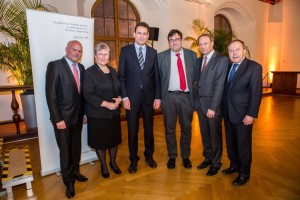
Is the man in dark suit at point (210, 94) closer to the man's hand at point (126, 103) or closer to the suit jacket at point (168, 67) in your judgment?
the suit jacket at point (168, 67)

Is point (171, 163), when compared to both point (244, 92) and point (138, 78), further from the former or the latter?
point (244, 92)

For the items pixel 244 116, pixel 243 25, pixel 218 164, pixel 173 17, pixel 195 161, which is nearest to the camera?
pixel 244 116

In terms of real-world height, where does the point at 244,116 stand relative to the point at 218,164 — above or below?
above

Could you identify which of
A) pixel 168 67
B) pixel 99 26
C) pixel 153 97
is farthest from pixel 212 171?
pixel 99 26

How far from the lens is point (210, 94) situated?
8.85 feet

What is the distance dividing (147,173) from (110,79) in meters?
1.28

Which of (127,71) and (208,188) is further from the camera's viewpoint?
(127,71)

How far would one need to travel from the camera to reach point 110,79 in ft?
8.62

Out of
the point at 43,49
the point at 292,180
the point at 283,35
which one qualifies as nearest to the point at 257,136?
the point at 292,180

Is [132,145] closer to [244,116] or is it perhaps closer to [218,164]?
[218,164]

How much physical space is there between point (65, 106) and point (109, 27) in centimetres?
536

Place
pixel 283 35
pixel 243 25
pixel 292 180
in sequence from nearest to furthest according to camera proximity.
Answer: pixel 292 180
pixel 243 25
pixel 283 35

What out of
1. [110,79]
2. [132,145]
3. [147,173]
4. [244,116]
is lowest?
[147,173]

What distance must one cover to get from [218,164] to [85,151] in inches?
71.5
